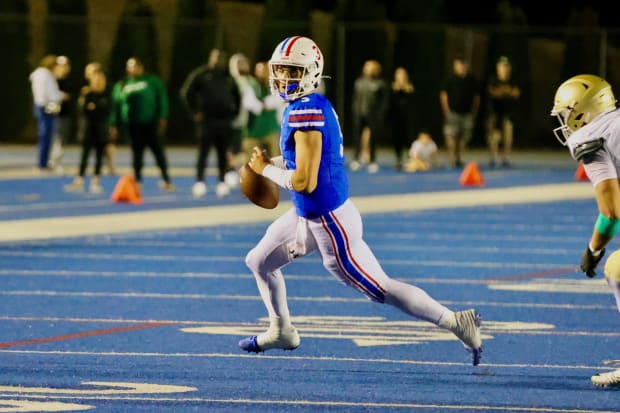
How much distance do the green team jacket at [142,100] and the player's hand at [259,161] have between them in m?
13.4

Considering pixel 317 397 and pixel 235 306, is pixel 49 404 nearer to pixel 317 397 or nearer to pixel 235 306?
pixel 317 397

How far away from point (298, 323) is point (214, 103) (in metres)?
10.7

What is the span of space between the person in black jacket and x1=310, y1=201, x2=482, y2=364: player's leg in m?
12.8

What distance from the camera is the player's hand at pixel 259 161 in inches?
326

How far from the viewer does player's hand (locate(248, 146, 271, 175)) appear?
27.1 feet

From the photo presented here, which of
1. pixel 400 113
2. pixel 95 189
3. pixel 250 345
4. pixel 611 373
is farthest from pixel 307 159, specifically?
pixel 400 113

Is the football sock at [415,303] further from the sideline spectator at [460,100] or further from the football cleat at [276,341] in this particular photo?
the sideline spectator at [460,100]

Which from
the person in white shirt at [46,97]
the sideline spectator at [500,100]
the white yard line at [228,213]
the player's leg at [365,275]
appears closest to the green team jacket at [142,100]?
the white yard line at [228,213]

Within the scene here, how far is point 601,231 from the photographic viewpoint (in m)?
7.61

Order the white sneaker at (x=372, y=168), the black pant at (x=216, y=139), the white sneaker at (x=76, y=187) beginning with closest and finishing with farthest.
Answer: the black pant at (x=216, y=139) < the white sneaker at (x=76, y=187) < the white sneaker at (x=372, y=168)

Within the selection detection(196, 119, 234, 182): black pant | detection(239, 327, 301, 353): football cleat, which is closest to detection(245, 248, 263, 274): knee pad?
detection(239, 327, 301, 353): football cleat

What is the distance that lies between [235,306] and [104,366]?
2.80 metres

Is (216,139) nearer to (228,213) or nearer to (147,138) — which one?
(147,138)

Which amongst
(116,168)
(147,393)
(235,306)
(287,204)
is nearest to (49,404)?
(147,393)
